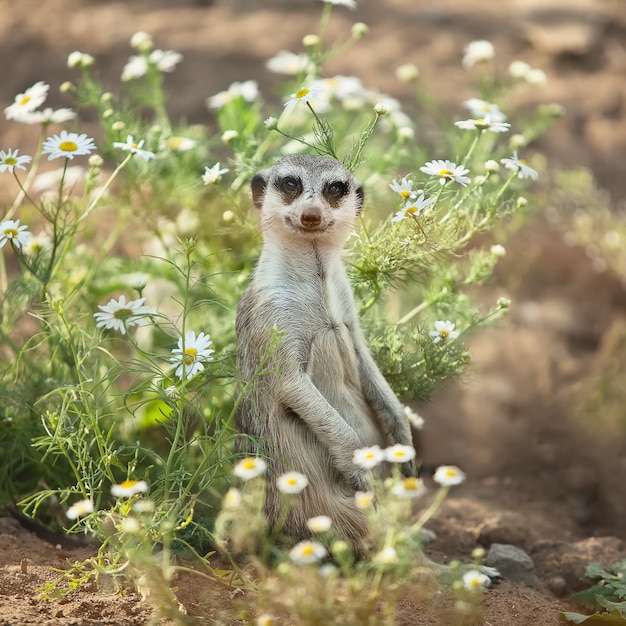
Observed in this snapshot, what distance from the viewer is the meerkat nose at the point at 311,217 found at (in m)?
3.36

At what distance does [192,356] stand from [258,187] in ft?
3.05

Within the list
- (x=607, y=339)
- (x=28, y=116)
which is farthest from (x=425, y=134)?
(x=28, y=116)

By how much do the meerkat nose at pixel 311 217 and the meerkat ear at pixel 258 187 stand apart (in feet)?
1.16

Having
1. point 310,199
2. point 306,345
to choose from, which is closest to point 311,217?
point 310,199

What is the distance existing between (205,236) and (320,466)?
2.29m

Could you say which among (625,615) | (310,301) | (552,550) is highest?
(310,301)

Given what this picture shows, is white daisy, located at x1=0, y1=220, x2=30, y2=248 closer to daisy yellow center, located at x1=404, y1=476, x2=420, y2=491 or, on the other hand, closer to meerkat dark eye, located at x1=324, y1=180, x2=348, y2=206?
meerkat dark eye, located at x1=324, y1=180, x2=348, y2=206

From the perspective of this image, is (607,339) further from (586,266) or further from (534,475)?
(534,475)

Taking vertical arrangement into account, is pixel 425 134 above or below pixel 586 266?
above

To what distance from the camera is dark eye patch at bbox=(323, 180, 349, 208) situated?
3486 mm

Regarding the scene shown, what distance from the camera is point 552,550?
403cm

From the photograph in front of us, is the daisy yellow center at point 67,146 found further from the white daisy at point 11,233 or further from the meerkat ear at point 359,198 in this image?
the meerkat ear at point 359,198

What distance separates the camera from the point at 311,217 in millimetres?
3363

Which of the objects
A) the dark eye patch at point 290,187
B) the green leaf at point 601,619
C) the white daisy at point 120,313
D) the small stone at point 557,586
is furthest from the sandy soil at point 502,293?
the dark eye patch at point 290,187
